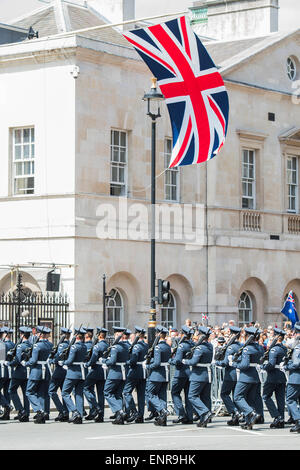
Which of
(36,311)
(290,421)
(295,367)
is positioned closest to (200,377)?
(295,367)

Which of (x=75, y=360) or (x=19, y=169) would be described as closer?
(x=75, y=360)

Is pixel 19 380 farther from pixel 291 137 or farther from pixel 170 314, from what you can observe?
pixel 291 137

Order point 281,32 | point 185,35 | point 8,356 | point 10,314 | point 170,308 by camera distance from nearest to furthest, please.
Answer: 1. point 8,356
2. point 185,35
3. point 10,314
4. point 170,308
5. point 281,32

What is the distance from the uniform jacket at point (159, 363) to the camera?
878 inches

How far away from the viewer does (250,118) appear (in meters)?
38.0

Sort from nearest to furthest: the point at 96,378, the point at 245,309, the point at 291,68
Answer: the point at 96,378, the point at 245,309, the point at 291,68

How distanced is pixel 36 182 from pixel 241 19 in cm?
1344

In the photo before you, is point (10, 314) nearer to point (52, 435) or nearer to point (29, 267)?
point (29, 267)

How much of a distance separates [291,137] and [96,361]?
18302mm

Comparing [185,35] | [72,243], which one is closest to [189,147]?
[185,35]

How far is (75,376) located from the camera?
2252 cm

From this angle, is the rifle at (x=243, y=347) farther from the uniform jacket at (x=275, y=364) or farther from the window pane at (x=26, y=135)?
the window pane at (x=26, y=135)

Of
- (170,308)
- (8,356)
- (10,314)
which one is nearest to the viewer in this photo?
(8,356)

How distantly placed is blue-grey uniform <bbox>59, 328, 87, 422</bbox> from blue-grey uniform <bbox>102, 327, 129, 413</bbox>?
1.48ft
